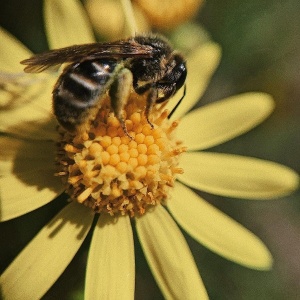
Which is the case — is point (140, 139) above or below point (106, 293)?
above

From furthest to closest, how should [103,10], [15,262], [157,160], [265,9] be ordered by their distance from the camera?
1. [265,9]
2. [103,10]
3. [157,160]
4. [15,262]

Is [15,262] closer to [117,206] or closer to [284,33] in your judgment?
[117,206]

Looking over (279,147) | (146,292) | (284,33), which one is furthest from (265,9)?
(146,292)

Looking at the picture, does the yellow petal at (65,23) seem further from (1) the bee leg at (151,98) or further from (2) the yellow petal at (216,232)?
(2) the yellow petal at (216,232)

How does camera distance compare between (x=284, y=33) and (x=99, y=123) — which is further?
(x=284, y=33)

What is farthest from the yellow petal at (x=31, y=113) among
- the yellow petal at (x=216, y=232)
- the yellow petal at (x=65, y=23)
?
the yellow petal at (x=216, y=232)

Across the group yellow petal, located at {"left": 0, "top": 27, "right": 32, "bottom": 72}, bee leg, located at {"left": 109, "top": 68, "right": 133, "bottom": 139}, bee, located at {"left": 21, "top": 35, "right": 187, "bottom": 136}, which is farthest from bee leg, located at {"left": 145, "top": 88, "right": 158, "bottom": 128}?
yellow petal, located at {"left": 0, "top": 27, "right": 32, "bottom": 72}

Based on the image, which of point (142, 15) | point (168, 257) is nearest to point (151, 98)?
point (168, 257)
